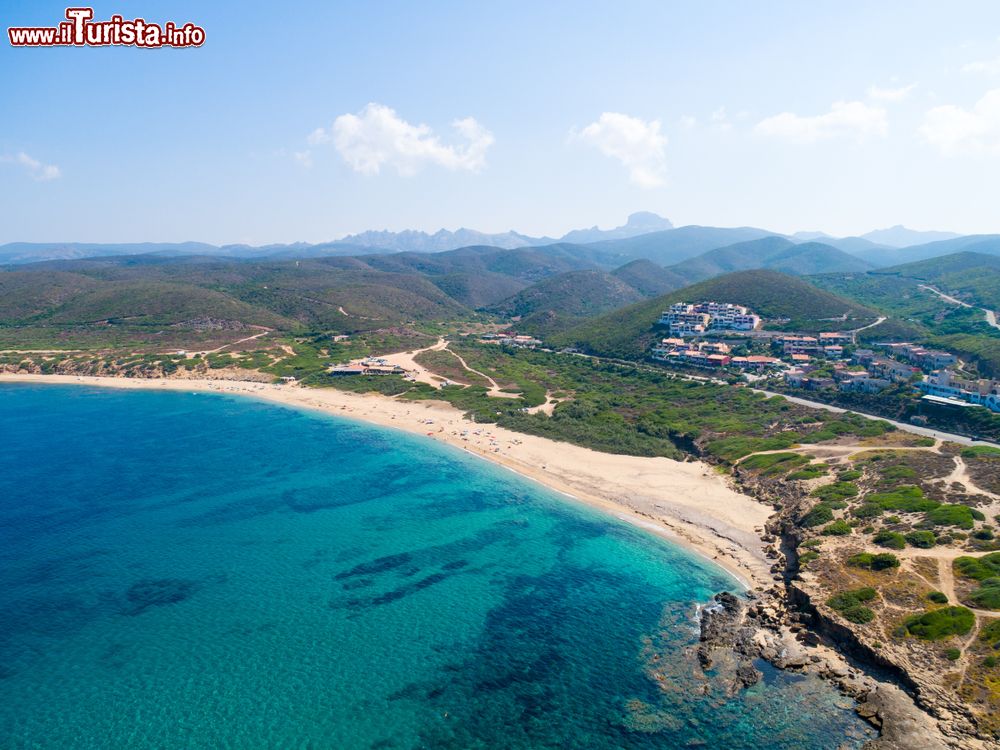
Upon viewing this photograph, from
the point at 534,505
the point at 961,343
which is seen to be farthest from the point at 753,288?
the point at 534,505

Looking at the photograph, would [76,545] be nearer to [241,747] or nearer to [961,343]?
[241,747]

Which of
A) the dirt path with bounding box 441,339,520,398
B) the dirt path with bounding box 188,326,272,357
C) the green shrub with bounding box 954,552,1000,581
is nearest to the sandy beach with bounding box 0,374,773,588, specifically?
the dirt path with bounding box 441,339,520,398

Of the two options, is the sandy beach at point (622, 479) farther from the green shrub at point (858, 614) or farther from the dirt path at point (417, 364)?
the dirt path at point (417, 364)

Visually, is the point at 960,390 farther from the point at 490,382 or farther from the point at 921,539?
the point at 490,382

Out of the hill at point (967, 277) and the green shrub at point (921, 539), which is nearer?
the green shrub at point (921, 539)

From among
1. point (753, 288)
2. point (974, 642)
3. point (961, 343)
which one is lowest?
point (974, 642)

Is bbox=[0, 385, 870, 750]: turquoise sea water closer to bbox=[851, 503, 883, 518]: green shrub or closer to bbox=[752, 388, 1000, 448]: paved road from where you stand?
bbox=[851, 503, 883, 518]: green shrub

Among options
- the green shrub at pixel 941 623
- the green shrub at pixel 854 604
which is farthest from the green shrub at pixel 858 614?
the green shrub at pixel 941 623
